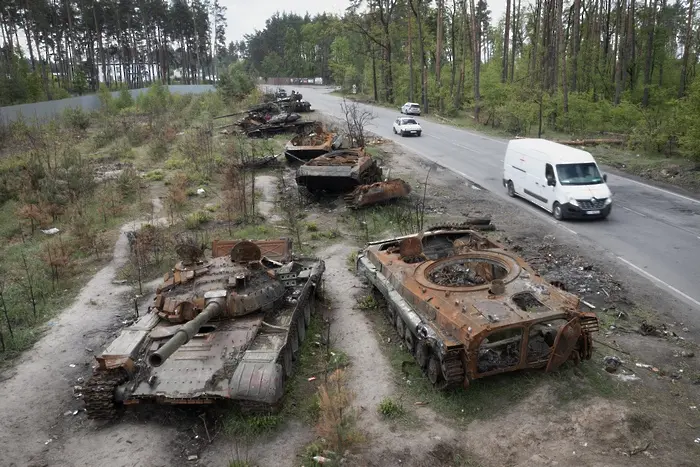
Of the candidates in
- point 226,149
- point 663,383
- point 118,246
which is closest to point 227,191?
point 118,246

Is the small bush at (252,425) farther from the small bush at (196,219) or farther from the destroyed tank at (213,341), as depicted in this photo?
the small bush at (196,219)

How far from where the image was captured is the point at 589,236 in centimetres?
1465

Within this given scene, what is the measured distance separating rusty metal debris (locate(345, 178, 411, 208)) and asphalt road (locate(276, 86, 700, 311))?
12.7 feet

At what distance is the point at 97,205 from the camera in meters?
19.7

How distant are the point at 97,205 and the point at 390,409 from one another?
613 inches

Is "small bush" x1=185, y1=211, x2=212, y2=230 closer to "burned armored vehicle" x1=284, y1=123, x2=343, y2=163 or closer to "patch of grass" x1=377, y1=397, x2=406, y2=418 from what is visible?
"burned armored vehicle" x1=284, y1=123, x2=343, y2=163

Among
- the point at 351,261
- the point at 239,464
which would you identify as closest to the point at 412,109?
the point at 351,261

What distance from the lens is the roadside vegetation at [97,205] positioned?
1307 centimetres

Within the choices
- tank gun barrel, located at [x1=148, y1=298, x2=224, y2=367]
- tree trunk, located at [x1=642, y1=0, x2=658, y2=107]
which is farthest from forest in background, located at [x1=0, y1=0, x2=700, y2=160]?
tank gun barrel, located at [x1=148, y1=298, x2=224, y2=367]

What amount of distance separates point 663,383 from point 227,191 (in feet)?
47.1

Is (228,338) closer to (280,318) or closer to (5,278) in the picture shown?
(280,318)

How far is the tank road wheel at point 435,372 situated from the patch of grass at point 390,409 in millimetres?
639

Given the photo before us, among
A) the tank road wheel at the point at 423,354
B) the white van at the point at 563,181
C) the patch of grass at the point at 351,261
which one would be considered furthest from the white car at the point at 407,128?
the tank road wheel at the point at 423,354

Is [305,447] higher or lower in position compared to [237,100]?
lower
